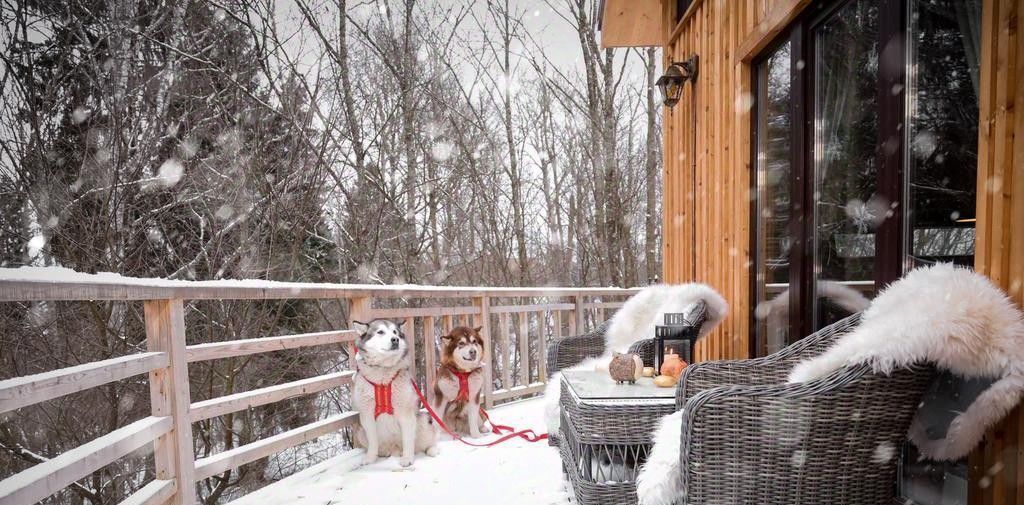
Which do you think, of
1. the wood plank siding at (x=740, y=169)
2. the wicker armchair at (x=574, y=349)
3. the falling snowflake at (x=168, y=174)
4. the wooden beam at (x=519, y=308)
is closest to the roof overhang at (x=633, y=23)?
the wood plank siding at (x=740, y=169)

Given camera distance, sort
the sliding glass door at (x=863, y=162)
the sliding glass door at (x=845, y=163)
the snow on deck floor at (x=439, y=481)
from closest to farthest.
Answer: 1. the sliding glass door at (x=863, y=162)
2. the sliding glass door at (x=845, y=163)
3. the snow on deck floor at (x=439, y=481)

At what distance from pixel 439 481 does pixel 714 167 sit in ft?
8.17

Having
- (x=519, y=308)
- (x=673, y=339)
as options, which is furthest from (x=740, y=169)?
(x=519, y=308)

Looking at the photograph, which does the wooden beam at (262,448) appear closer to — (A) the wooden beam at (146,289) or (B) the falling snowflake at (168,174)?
(A) the wooden beam at (146,289)

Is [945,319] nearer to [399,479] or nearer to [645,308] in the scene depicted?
[645,308]

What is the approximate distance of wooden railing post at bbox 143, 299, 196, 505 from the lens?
1991 mm

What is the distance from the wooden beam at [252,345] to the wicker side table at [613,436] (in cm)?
160

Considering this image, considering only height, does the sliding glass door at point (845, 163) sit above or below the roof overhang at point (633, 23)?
below

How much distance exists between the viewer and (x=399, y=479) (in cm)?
277

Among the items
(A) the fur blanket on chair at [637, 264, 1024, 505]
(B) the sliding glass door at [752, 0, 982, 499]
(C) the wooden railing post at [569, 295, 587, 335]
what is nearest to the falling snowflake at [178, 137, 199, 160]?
(C) the wooden railing post at [569, 295, 587, 335]

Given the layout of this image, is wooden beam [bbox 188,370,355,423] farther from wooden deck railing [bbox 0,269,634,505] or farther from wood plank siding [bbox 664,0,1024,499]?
wood plank siding [bbox 664,0,1024,499]

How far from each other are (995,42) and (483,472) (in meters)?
2.73

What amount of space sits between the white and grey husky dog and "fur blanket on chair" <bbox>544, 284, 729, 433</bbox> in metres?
0.81

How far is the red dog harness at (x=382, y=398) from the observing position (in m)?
2.93
